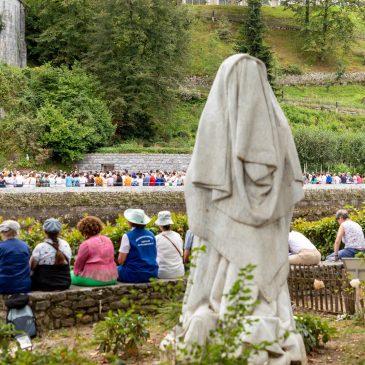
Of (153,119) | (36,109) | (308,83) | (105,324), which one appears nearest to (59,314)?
(105,324)

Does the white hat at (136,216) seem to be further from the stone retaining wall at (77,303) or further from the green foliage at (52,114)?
the green foliage at (52,114)

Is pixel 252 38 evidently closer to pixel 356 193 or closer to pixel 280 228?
pixel 356 193

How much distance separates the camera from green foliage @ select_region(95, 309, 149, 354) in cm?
795

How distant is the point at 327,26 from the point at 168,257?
73590mm

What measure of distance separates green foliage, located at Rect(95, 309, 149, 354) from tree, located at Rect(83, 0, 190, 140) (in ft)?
135

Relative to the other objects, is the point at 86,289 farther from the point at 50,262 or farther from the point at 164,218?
the point at 164,218

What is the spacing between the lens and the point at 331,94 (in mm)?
74188

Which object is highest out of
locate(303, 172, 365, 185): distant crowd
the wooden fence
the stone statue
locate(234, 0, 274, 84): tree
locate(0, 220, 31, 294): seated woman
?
locate(234, 0, 274, 84): tree

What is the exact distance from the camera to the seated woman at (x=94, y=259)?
10.1 m

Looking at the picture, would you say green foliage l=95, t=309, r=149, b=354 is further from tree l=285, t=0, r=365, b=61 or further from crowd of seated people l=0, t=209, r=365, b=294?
tree l=285, t=0, r=365, b=61

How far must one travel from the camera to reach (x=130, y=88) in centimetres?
5003

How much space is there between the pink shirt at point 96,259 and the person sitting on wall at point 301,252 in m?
3.34

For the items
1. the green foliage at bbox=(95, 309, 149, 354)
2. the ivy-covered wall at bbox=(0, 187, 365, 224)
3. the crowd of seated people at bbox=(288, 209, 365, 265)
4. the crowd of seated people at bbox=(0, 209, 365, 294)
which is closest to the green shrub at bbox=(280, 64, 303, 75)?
the ivy-covered wall at bbox=(0, 187, 365, 224)

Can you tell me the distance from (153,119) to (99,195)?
77.3 feet
